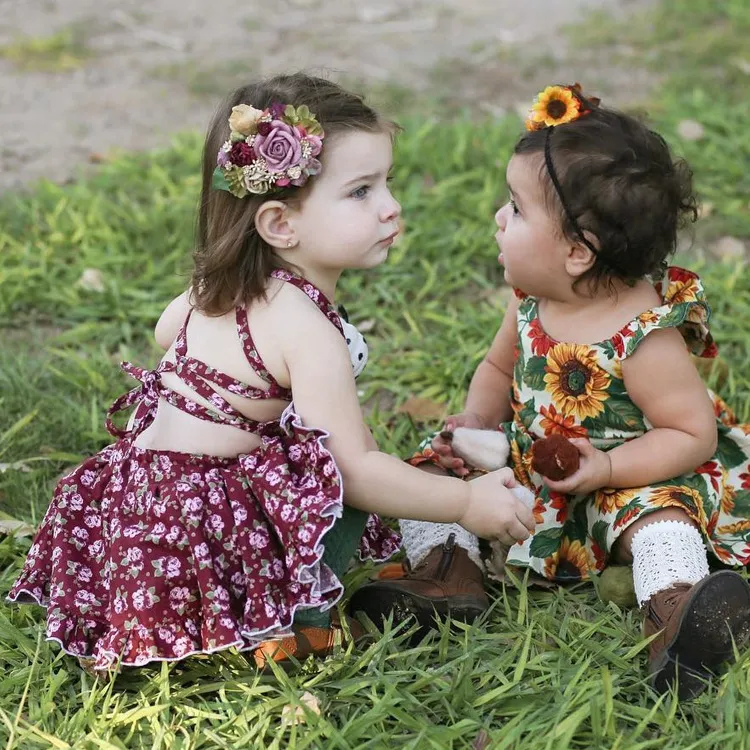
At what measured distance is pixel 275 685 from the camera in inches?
79.0

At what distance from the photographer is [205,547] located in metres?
1.97

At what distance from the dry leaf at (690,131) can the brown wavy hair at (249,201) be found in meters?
2.37

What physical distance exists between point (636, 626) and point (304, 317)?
2.77ft

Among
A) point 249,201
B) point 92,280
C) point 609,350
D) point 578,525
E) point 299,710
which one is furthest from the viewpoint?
point 92,280

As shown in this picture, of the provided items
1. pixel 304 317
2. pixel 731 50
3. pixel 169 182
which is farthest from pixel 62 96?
pixel 304 317

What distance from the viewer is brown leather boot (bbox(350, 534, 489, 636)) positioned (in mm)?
2146

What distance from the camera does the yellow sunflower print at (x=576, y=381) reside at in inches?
88.9

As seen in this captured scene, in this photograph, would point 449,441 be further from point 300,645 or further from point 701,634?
point 701,634

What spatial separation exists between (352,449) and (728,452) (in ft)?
2.97

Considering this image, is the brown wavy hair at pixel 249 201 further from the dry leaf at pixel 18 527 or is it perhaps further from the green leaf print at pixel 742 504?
the green leaf print at pixel 742 504

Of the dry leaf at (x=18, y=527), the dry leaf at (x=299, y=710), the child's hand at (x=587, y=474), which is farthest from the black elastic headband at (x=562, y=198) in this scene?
the dry leaf at (x=18, y=527)

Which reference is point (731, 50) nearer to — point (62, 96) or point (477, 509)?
point (62, 96)

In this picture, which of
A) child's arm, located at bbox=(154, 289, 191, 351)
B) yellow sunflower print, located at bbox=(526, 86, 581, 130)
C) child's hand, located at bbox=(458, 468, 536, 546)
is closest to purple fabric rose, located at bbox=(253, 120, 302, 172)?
child's arm, located at bbox=(154, 289, 191, 351)

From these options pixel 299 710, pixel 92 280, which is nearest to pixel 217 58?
pixel 92 280
